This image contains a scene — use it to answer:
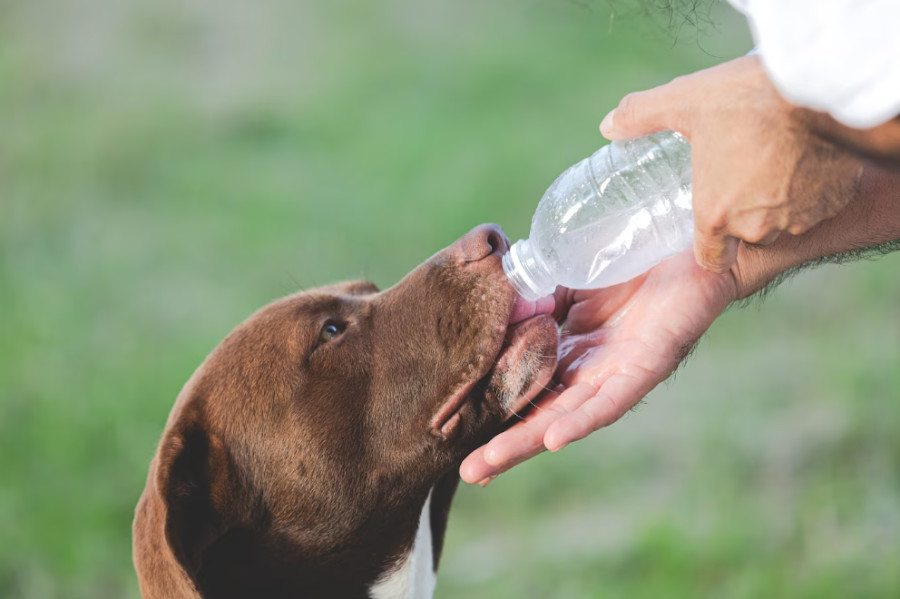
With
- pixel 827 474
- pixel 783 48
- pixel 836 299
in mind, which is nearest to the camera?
pixel 783 48

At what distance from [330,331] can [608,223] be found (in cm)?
76

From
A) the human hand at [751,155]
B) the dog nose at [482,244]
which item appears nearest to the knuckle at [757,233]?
the human hand at [751,155]

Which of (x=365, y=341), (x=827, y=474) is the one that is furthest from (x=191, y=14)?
(x=365, y=341)

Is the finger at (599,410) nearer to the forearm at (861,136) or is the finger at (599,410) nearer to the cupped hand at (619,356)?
the cupped hand at (619,356)

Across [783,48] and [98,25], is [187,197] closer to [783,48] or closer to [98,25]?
[98,25]

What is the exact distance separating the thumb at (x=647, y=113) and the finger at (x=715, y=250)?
0.23 metres

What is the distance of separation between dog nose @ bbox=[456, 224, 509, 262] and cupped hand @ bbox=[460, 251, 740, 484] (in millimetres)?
350

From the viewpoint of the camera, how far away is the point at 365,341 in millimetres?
2660

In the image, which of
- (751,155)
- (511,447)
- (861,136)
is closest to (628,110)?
(751,155)

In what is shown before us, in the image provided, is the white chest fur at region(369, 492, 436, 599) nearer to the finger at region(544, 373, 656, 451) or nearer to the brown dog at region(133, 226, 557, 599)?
the brown dog at region(133, 226, 557, 599)

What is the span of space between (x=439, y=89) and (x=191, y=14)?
224 centimetres

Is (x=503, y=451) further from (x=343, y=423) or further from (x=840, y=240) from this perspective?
(x=840, y=240)

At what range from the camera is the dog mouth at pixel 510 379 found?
2.50m

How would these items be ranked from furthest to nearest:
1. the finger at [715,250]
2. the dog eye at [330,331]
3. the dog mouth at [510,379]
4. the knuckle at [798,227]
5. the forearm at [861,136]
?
1. the dog eye at [330,331]
2. the dog mouth at [510,379]
3. the finger at [715,250]
4. the knuckle at [798,227]
5. the forearm at [861,136]
